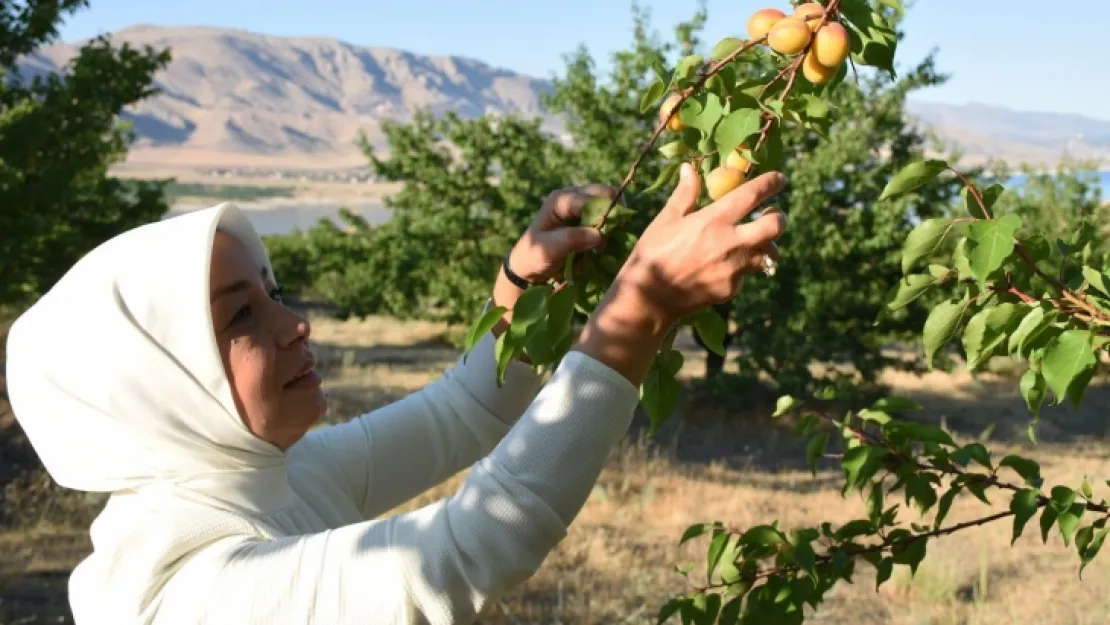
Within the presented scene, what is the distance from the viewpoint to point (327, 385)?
12805 mm

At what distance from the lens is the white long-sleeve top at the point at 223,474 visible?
3.52 ft

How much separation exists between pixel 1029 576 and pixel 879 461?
5.34m

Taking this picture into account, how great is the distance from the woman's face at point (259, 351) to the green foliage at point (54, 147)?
27.0ft

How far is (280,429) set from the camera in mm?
1458

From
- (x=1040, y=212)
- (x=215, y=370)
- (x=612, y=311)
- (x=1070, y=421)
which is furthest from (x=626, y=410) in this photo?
(x=1040, y=212)

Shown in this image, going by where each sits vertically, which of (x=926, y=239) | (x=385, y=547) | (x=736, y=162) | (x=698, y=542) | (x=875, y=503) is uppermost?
(x=736, y=162)

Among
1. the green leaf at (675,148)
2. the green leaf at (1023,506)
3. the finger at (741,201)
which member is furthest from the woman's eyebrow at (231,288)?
the green leaf at (1023,506)

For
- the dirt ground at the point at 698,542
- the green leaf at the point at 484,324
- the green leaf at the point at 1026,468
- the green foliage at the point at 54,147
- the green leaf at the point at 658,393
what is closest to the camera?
the green leaf at the point at 484,324

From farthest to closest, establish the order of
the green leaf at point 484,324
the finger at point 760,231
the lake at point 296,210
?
the lake at point 296,210 → the green leaf at point 484,324 → the finger at point 760,231

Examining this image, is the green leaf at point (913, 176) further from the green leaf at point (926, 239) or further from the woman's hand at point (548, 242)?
the woman's hand at point (548, 242)

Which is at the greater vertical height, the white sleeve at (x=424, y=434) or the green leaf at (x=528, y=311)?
the green leaf at (x=528, y=311)

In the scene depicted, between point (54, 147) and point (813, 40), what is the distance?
10.3 meters

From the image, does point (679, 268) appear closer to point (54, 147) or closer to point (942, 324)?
point (942, 324)

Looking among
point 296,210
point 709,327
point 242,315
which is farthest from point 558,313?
point 296,210
